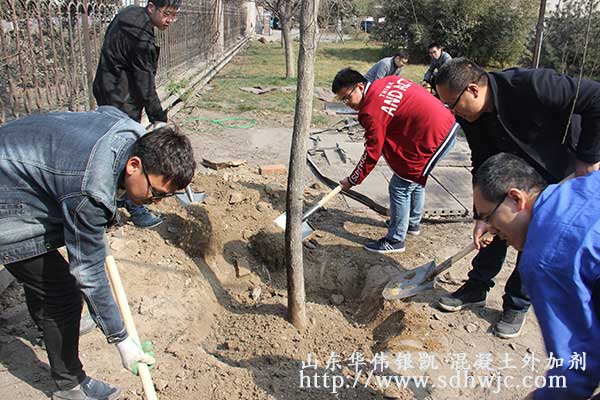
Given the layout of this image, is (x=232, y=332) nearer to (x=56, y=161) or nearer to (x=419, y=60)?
(x=56, y=161)

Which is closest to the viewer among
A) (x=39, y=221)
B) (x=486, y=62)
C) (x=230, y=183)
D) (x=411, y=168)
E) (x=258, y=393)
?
(x=39, y=221)

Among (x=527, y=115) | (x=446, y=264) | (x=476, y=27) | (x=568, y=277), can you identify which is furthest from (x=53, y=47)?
(x=476, y=27)

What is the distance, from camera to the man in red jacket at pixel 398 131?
3.72 metres

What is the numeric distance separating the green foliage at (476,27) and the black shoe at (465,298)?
1547 cm

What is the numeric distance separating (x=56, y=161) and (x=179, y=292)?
5.55ft

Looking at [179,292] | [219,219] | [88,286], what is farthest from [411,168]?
[88,286]

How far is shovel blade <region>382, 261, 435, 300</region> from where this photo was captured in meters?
3.45

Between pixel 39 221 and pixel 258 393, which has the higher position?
pixel 39 221

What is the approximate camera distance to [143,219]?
395 cm

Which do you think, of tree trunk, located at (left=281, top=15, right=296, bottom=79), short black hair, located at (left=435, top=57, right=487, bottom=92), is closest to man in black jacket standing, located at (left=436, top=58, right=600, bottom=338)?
short black hair, located at (left=435, top=57, right=487, bottom=92)

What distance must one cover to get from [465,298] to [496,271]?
283 millimetres

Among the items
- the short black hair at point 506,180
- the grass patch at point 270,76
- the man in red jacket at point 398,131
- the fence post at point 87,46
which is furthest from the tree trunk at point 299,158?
the fence post at point 87,46

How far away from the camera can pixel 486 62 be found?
19.5 m

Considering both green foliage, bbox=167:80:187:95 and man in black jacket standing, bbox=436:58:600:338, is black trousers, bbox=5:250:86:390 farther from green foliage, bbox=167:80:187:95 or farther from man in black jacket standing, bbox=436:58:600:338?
green foliage, bbox=167:80:187:95
